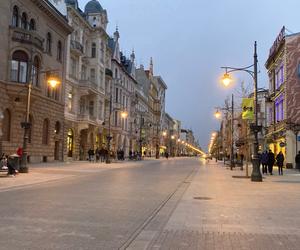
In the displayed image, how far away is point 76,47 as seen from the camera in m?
51.5

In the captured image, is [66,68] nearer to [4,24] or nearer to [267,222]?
[4,24]

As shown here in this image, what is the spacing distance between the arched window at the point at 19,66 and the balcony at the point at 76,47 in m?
14.3

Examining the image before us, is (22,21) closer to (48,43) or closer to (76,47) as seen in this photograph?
(48,43)

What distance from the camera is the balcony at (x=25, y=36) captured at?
117ft

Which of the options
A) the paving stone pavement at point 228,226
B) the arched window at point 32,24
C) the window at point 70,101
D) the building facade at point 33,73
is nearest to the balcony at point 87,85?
the window at point 70,101

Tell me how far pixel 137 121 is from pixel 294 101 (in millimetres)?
59790

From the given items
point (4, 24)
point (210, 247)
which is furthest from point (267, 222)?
point (4, 24)

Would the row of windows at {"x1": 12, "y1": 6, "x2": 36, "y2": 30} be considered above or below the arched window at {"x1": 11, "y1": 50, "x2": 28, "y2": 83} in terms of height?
above

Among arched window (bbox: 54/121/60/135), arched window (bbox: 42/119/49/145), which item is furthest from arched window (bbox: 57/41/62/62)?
arched window (bbox: 42/119/49/145)

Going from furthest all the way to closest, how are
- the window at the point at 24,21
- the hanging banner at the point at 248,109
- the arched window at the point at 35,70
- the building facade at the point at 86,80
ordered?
the building facade at the point at 86,80
the arched window at the point at 35,70
the window at the point at 24,21
the hanging banner at the point at 248,109

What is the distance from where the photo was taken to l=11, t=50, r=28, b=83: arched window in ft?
118

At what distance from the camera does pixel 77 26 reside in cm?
5372

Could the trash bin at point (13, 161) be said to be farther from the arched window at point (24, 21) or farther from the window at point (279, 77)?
the window at point (279, 77)

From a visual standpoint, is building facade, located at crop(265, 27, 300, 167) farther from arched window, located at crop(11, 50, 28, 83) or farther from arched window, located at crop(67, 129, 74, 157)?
arched window, located at crop(67, 129, 74, 157)
